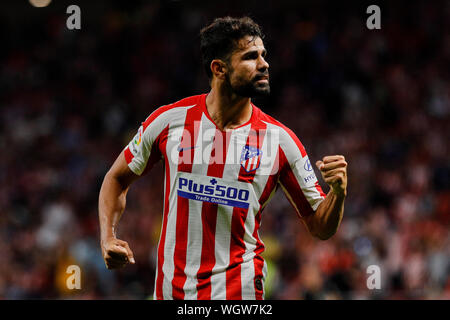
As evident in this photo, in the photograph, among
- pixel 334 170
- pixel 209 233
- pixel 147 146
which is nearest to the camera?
pixel 334 170

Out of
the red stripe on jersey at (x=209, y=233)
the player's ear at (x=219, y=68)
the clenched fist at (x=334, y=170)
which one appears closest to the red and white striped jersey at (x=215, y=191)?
the red stripe on jersey at (x=209, y=233)

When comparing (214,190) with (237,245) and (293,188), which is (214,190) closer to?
(237,245)

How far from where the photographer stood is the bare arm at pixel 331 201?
10.6ft

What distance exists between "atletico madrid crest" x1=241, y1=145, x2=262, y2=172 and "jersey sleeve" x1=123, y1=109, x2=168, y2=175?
0.47 metres

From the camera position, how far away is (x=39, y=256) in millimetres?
9656

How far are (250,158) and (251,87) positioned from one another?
38 cm

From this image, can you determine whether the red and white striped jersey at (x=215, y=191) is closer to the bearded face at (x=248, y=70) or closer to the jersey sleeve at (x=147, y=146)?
the jersey sleeve at (x=147, y=146)

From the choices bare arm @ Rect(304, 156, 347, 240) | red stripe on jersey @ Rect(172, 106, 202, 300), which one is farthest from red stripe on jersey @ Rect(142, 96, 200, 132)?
bare arm @ Rect(304, 156, 347, 240)

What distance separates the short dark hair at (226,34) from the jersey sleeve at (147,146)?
47cm

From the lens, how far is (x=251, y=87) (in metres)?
3.49

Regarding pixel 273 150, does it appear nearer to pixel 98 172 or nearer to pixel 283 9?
pixel 98 172

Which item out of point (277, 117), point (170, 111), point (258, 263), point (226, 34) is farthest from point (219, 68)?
point (277, 117)

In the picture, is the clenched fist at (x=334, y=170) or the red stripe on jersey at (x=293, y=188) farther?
the red stripe on jersey at (x=293, y=188)

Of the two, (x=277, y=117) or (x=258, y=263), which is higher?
(x=277, y=117)
